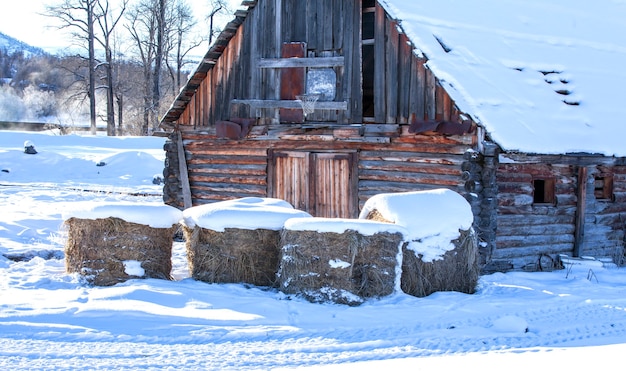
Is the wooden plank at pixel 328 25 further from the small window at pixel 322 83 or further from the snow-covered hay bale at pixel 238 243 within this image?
the snow-covered hay bale at pixel 238 243

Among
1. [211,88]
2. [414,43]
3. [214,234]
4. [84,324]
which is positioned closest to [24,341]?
[84,324]

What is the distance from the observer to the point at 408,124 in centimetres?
1333

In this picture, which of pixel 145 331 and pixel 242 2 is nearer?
pixel 145 331

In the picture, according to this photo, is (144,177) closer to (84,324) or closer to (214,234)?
(214,234)

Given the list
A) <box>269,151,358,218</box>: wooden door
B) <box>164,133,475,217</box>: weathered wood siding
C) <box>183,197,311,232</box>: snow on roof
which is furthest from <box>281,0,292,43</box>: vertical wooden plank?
<box>183,197,311,232</box>: snow on roof

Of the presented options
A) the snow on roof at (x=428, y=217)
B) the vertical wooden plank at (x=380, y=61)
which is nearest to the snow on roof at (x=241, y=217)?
the snow on roof at (x=428, y=217)

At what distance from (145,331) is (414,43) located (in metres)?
7.22

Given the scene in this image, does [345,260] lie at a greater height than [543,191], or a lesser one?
lesser

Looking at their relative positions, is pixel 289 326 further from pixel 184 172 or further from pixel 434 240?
pixel 184 172

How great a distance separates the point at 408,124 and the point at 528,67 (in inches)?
123

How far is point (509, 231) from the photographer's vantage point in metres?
13.1

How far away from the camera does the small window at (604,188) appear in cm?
1456

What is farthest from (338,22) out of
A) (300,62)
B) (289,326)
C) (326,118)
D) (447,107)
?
(289,326)

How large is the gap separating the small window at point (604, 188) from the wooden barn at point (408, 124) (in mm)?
20
